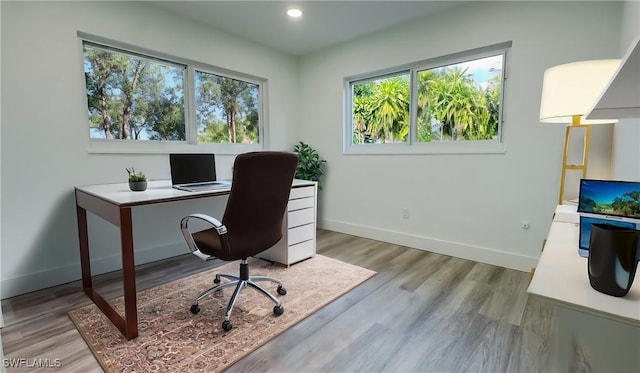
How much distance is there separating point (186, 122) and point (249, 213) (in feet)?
6.22

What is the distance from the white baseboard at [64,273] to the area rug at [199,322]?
0.60 m

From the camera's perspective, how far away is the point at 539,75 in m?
2.39

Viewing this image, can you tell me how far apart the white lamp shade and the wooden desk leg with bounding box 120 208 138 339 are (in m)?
2.51

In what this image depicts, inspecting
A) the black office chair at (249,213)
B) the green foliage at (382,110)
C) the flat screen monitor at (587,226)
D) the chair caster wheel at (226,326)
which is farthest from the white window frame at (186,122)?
the flat screen monitor at (587,226)

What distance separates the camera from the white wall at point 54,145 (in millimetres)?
2053

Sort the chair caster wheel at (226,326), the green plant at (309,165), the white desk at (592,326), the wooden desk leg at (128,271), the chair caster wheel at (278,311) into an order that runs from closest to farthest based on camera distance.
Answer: the white desk at (592,326)
the wooden desk leg at (128,271)
the chair caster wheel at (226,326)
the chair caster wheel at (278,311)
the green plant at (309,165)

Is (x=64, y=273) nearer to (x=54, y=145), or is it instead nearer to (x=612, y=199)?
(x=54, y=145)

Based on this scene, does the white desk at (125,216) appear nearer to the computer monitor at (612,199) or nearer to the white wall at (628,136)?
the computer monitor at (612,199)

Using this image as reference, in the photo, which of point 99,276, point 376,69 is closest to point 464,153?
point 376,69

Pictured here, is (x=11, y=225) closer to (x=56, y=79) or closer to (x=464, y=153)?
(x=56, y=79)

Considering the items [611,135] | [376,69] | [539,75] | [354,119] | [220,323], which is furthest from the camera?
[354,119]

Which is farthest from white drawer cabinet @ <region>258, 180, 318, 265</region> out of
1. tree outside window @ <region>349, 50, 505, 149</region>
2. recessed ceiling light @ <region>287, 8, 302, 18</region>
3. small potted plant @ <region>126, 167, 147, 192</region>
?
recessed ceiling light @ <region>287, 8, 302, 18</region>

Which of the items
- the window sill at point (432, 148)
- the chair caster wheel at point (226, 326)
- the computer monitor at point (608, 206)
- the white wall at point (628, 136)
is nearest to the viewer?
the computer monitor at point (608, 206)

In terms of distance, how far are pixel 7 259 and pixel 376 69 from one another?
11.9ft
